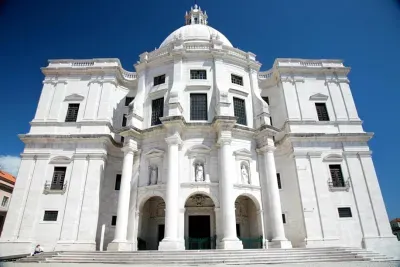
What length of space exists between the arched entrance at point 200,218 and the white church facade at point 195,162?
12 centimetres

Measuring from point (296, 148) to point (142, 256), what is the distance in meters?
16.3

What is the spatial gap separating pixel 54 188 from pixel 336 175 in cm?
2551

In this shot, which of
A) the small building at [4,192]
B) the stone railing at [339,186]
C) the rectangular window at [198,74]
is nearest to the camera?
the stone railing at [339,186]

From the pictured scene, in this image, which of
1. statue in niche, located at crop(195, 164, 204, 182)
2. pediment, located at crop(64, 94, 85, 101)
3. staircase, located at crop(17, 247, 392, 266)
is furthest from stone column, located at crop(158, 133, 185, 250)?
pediment, located at crop(64, 94, 85, 101)

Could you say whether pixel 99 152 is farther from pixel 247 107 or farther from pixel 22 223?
pixel 247 107

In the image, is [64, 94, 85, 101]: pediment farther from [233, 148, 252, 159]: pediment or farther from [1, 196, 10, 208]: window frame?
[1, 196, 10, 208]: window frame

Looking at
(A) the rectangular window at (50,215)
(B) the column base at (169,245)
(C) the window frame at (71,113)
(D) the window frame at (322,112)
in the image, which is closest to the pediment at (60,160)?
(C) the window frame at (71,113)

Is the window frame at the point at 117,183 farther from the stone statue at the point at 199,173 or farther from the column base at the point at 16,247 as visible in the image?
the stone statue at the point at 199,173

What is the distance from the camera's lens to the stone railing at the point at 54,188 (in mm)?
22500

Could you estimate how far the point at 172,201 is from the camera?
19.4m

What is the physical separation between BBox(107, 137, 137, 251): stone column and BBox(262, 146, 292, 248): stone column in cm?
1113

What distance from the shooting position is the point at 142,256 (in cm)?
1556

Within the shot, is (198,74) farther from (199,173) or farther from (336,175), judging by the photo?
(336,175)

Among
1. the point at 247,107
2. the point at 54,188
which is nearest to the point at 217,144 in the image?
the point at 247,107
